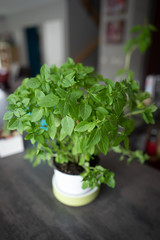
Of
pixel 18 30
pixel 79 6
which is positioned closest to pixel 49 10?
pixel 79 6

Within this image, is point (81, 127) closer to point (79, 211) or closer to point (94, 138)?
point (94, 138)

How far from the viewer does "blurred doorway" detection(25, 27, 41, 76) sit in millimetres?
7594

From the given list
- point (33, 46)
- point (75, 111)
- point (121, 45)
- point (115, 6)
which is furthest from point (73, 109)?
point (33, 46)

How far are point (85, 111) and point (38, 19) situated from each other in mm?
7159

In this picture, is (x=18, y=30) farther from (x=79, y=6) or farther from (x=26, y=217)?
(x=26, y=217)

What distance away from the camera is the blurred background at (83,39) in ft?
11.7

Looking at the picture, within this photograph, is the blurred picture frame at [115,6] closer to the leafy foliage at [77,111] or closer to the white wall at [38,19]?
the white wall at [38,19]

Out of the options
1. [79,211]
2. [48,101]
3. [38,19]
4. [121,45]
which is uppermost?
[38,19]

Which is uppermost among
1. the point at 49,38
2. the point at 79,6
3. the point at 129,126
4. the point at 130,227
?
the point at 79,6

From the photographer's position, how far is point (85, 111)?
450mm

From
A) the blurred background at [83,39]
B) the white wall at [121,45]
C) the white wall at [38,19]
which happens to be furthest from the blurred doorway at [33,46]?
the white wall at [121,45]

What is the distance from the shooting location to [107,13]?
13.0ft

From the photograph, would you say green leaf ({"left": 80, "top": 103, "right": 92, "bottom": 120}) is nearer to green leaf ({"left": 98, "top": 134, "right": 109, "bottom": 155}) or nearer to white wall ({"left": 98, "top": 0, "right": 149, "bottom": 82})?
green leaf ({"left": 98, "top": 134, "right": 109, "bottom": 155})

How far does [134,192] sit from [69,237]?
334 mm
